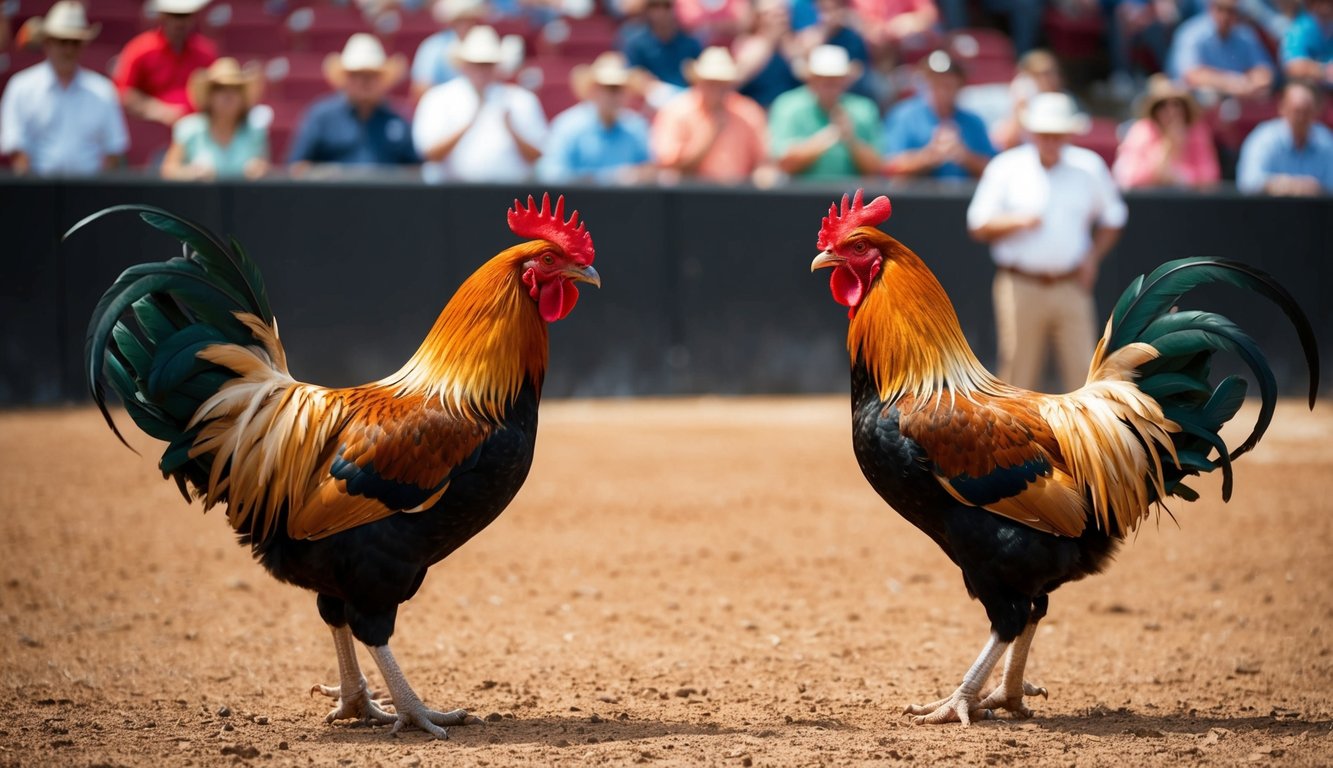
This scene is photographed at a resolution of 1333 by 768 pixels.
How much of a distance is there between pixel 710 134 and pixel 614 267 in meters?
1.46

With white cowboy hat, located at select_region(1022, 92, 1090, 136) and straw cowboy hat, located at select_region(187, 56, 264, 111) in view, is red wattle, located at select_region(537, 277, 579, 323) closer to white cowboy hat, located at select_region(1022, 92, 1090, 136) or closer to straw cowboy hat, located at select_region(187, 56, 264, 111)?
white cowboy hat, located at select_region(1022, 92, 1090, 136)

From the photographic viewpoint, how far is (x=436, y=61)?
532 inches

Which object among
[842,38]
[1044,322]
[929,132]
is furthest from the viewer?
[842,38]

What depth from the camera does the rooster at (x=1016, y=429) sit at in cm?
507

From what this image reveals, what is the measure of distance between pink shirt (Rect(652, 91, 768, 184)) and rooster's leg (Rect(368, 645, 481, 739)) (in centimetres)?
811

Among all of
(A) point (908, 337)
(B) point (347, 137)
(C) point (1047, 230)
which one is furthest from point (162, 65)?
(A) point (908, 337)

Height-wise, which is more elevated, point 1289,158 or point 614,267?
point 1289,158

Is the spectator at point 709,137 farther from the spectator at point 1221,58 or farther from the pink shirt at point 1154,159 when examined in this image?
the spectator at point 1221,58

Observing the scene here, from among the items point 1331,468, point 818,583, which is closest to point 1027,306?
point 1331,468

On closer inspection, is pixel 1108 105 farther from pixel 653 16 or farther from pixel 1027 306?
pixel 1027 306

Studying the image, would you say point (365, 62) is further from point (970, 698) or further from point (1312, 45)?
point (1312, 45)

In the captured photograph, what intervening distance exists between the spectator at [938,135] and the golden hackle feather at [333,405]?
8147mm

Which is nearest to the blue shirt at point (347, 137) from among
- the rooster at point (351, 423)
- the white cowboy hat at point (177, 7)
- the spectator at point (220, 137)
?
the spectator at point (220, 137)

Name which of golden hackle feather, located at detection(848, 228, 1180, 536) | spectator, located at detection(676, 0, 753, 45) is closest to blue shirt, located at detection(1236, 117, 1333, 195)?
spectator, located at detection(676, 0, 753, 45)
